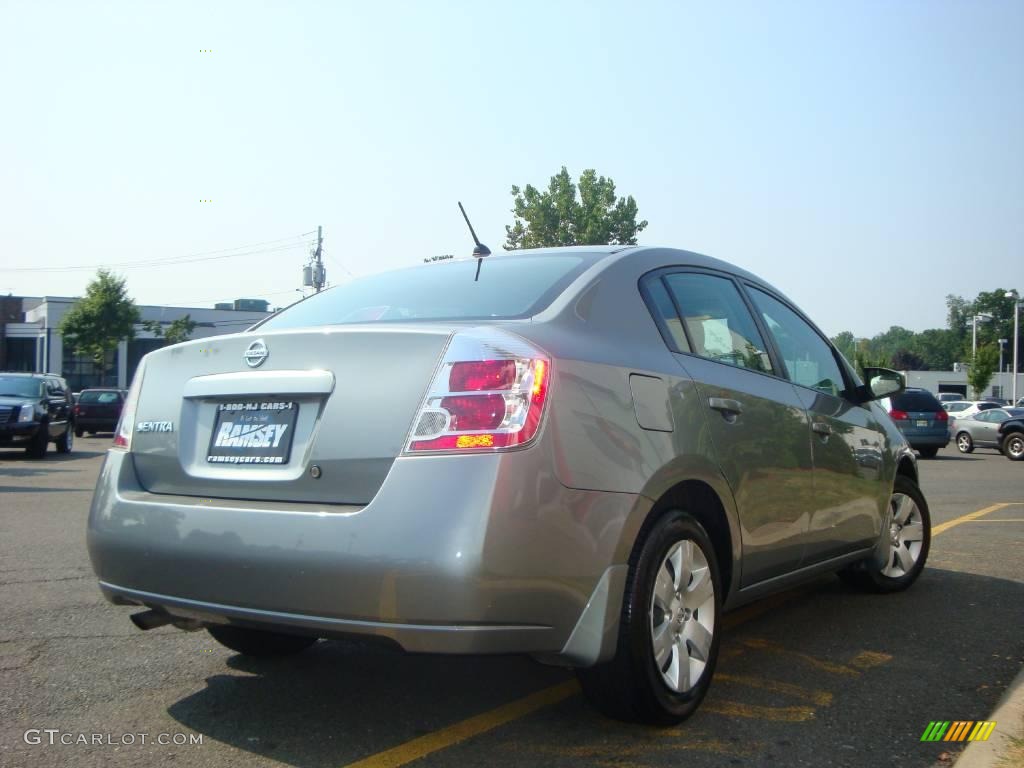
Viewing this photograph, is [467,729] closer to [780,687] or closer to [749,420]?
[780,687]

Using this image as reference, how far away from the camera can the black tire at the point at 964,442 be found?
2622cm

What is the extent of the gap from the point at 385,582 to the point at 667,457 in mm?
1080

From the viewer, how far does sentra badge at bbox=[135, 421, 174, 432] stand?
11.4 ft

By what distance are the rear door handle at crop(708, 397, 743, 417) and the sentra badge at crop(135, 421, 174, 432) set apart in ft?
6.36

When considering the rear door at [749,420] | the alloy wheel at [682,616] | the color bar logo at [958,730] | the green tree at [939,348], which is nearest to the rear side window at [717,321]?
the rear door at [749,420]

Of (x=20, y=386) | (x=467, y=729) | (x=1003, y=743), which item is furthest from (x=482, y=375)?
(x=20, y=386)

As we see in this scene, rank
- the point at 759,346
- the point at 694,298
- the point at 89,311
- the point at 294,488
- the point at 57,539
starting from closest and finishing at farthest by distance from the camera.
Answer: the point at 294,488 < the point at 694,298 < the point at 759,346 < the point at 57,539 < the point at 89,311

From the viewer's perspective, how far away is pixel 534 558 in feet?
9.48

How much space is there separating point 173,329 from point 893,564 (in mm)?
51724

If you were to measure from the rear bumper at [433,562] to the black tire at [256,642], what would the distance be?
0.98m

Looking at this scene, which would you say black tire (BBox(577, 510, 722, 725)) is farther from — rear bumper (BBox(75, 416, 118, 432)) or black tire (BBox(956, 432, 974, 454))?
rear bumper (BBox(75, 416, 118, 432))

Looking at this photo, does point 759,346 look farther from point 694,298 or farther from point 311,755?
point 311,755

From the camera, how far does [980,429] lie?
2592cm

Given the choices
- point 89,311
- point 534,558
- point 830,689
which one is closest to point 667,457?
point 534,558
